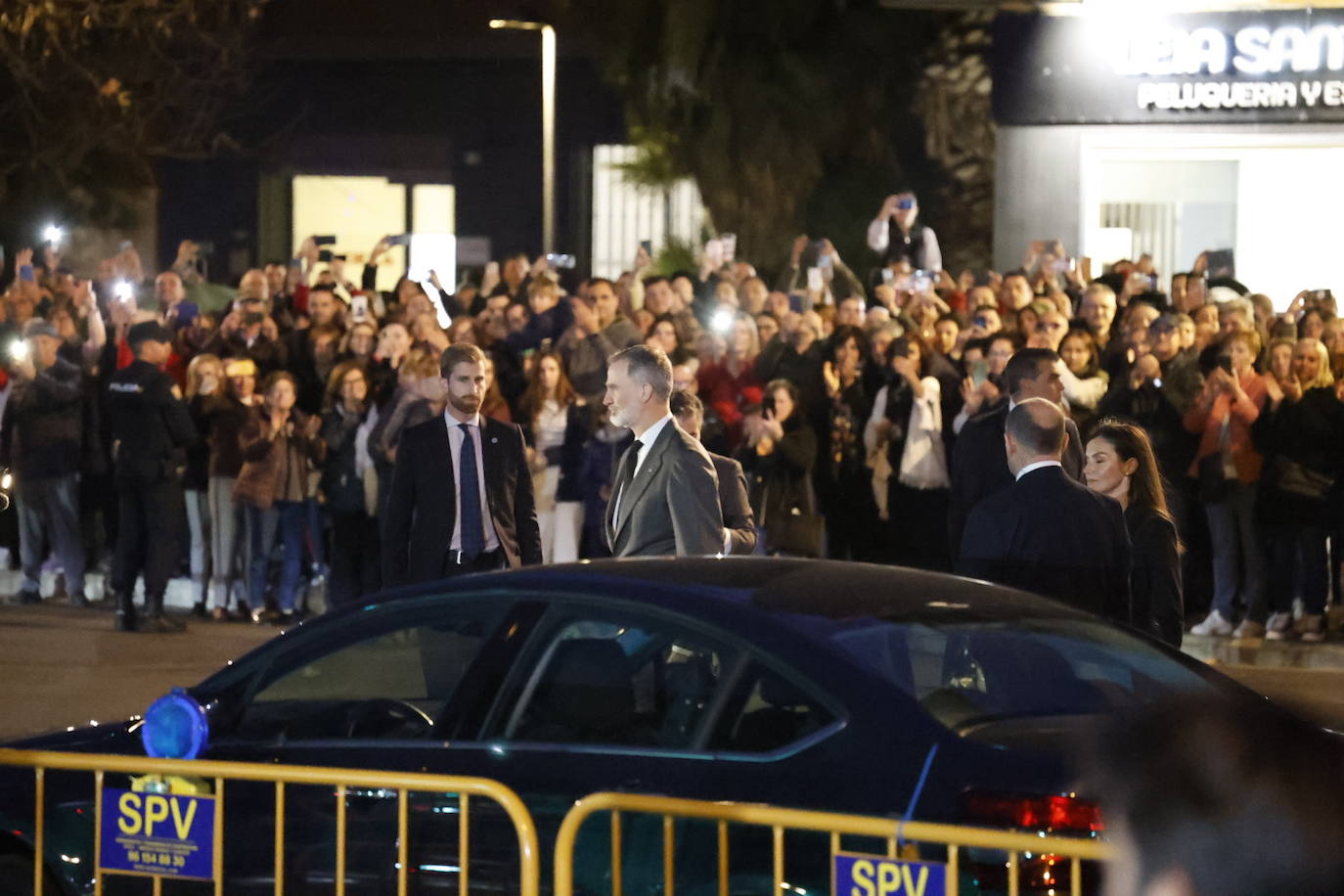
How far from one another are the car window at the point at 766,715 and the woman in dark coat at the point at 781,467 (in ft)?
28.3

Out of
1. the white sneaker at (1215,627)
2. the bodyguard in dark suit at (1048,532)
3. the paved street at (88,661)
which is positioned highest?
the bodyguard in dark suit at (1048,532)

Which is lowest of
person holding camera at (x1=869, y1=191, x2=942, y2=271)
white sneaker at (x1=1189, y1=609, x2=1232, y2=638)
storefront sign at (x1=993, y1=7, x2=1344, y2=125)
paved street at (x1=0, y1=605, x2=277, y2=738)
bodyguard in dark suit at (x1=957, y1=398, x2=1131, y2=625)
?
paved street at (x1=0, y1=605, x2=277, y2=738)

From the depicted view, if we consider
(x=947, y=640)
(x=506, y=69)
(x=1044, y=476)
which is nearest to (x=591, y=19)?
(x=506, y=69)

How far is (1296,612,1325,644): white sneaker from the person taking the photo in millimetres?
13211

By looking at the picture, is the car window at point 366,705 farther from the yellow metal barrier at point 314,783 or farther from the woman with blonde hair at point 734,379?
the woman with blonde hair at point 734,379

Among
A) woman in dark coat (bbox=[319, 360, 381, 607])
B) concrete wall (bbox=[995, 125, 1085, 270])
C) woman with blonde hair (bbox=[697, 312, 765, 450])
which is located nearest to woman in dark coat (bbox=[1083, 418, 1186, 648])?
woman with blonde hair (bbox=[697, 312, 765, 450])

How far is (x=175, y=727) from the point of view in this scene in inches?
224

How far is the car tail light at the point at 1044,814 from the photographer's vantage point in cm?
473

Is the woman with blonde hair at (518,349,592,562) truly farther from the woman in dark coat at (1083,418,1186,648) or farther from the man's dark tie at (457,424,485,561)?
the woman in dark coat at (1083,418,1186,648)

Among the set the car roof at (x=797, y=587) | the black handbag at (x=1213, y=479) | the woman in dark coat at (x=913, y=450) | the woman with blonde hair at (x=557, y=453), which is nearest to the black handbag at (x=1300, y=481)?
the black handbag at (x=1213, y=479)

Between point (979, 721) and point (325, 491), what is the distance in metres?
9.76

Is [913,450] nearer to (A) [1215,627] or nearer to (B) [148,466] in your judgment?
(A) [1215,627]

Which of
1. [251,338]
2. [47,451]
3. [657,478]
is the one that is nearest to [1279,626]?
[657,478]

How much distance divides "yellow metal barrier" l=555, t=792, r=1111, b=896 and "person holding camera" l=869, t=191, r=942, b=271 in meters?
14.6
